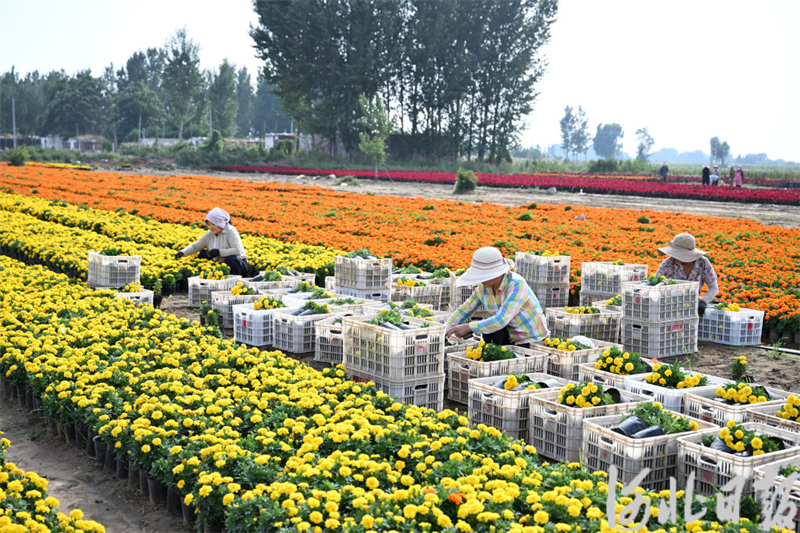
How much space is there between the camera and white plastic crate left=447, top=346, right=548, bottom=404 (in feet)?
21.7

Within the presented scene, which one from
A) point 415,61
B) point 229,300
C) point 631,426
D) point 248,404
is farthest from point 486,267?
point 415,61

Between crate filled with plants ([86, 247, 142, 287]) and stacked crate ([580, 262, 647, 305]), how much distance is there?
636 centimetres

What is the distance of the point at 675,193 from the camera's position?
3566 centimetres

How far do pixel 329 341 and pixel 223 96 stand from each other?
90713 millimetres

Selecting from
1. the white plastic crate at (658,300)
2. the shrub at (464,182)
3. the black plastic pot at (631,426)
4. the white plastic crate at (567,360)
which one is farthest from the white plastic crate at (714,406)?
the shrub at (464,182)

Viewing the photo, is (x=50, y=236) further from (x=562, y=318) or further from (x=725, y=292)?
(x=725, y=292)

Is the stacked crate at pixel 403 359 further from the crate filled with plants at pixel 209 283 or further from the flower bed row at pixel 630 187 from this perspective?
the flower bed row at pixel 630 187

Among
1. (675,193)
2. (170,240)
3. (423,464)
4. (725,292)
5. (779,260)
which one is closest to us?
(423,464)

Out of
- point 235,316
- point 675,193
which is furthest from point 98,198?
point 675,193

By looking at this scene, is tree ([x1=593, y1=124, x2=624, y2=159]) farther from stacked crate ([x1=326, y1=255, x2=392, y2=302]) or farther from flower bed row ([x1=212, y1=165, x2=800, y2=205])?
stacked crate ([x1=326, y1=255, x2=392, y2=302])

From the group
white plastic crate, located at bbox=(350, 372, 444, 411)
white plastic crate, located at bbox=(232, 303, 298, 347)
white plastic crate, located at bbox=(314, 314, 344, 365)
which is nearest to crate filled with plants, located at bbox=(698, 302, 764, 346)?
white plastic crate, located at bbox=(350, 372, 444, 411)

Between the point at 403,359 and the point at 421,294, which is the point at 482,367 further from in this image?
the point at 421,294

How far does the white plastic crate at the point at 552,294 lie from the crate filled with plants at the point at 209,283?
416 cm

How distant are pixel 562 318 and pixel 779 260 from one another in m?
7.06
